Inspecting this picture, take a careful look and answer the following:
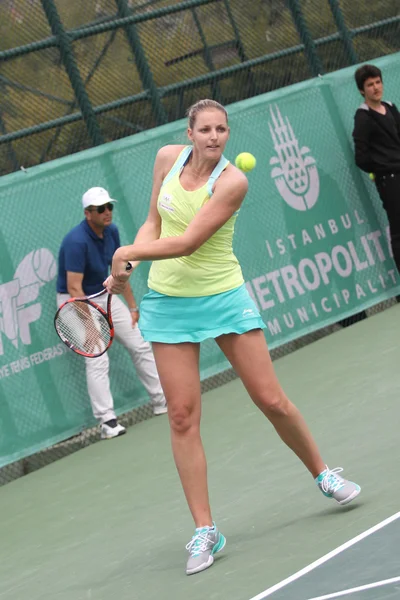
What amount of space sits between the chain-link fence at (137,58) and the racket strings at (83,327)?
279 centimetres

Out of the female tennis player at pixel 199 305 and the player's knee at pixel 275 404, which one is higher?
the female tennis player at pixel 199 305

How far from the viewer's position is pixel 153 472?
6.29 metres

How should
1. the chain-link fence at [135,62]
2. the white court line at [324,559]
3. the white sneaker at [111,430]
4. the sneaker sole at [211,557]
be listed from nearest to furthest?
the white court line at [324,559]
the sneaker sole at [211,557]
the white sneaker at [111,430]
the chain-link fence at [135,62]

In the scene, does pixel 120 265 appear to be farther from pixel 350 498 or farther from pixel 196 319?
pixel 350 498

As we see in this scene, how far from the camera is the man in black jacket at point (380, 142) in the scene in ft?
29.8

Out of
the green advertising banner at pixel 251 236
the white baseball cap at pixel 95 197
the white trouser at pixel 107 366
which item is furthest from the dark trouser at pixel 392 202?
the white baseball cap at pixel 95 197

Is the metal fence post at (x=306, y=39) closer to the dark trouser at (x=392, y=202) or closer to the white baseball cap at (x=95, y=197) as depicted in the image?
the dark trouser at (x=392, y=202)

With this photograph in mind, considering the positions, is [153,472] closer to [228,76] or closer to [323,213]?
[323,213]

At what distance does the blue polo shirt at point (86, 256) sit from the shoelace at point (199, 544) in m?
3.31

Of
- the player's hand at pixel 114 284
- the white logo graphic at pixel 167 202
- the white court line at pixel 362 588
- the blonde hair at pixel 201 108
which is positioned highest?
the blonde hair at pixel 201 108

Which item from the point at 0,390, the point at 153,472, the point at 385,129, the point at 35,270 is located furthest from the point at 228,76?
the point at 153,472

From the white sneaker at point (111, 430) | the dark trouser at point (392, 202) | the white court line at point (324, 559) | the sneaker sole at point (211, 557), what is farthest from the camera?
the dark trouser at point (392, 202)

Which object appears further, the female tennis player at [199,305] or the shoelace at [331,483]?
the shoelace at [331,483]

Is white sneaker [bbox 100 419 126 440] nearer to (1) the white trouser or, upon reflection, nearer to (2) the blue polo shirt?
(1) the white trouser
